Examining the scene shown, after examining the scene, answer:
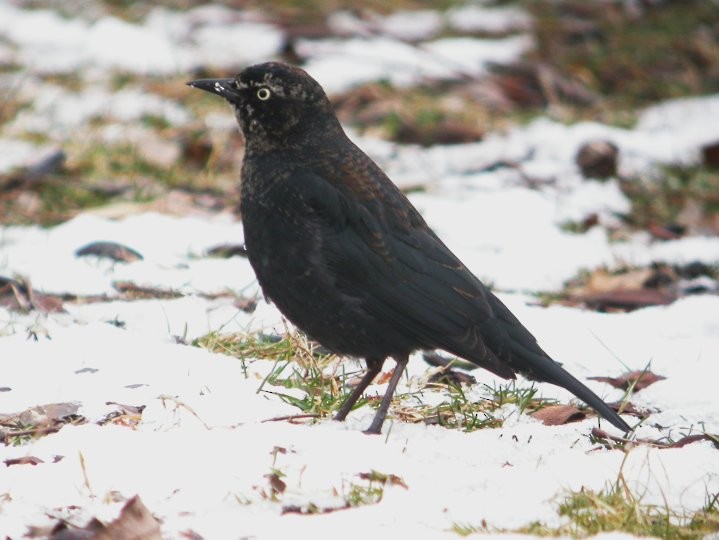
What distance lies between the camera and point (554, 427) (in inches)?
149

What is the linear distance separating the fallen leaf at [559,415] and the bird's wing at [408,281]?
198 mm

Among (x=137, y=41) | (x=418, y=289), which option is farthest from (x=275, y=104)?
(x=137, y=41)

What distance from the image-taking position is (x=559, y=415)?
391 cm

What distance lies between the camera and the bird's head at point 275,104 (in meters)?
4.22

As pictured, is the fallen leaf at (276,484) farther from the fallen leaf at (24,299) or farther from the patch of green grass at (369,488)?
the fallen leaf at (24,299)

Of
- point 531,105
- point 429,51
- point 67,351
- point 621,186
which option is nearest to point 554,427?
point 67,351

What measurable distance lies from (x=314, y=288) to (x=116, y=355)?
0.82 m

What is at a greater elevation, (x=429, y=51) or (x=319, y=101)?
(x=429, y=51)

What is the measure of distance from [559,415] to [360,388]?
653 mm

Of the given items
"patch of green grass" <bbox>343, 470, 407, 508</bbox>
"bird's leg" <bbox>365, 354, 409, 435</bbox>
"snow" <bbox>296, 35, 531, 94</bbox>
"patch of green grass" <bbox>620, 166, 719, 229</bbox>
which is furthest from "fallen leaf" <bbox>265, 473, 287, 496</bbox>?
"snow" <bbox>296, 35, 531, 94</bbox>

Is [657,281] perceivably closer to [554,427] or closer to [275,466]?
[554,427]

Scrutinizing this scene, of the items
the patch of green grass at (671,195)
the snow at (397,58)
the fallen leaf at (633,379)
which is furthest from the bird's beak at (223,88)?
the snow at (397,58)

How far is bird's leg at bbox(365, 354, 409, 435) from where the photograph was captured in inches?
144

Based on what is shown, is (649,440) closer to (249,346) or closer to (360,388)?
(360,388)
